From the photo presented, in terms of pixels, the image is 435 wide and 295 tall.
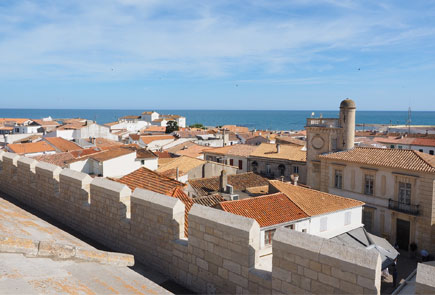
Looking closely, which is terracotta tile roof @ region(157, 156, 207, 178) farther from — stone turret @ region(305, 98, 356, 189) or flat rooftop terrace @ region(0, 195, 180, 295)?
flat rooftop terrace @ region(0, 195, 180, 295)

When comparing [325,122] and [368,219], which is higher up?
[325,122]

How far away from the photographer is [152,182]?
16.3m

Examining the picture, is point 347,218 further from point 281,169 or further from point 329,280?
point 329,280

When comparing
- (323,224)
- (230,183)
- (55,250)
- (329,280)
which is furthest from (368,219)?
(55,250)

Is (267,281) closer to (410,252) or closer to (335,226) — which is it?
(335,226)

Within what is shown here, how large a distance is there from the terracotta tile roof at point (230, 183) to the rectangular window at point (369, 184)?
28.1 ft

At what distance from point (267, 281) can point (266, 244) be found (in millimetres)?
14500

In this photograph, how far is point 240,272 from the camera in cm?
520

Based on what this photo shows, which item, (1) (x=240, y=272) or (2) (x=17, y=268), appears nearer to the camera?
(2) (x=17, y=268)

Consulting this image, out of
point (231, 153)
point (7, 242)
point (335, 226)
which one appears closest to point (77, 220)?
point (7, 242)

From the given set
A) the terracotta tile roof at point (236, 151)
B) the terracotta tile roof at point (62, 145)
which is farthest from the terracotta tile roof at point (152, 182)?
the terracotta tile roof at point (62, 145)

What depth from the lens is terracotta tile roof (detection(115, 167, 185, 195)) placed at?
609 inches

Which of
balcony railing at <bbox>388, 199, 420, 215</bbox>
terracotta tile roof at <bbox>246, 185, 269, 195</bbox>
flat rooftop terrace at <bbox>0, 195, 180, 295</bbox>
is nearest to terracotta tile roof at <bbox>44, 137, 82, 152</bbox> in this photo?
terracotta tile roof at <bbox>246, 185, 269, 195</bbox>

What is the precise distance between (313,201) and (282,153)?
20247mm
